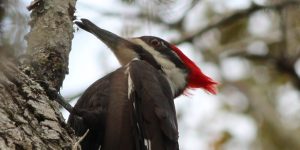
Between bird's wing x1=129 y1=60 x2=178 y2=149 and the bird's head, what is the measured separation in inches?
17.7

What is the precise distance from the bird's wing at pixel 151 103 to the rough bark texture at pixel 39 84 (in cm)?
61

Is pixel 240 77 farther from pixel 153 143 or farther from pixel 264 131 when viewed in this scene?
pixel 153 143

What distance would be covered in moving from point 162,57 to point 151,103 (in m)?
0.98

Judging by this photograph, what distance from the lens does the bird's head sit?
453 centimetres

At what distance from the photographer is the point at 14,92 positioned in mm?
2656

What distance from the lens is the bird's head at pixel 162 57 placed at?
178 inches

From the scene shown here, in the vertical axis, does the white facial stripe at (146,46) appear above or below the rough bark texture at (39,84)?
above

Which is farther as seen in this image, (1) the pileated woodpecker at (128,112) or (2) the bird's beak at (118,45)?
(2) the bird's beak at (118,45)

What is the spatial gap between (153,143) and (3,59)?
64.1 inches

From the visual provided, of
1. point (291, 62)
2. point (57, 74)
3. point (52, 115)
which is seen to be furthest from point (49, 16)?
point (291, 62)

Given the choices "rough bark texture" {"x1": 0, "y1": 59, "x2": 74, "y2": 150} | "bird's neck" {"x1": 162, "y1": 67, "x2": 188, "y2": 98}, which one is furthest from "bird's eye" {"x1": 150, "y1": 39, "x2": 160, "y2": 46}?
"rough bark texture" {"x1": 0, "y1": 59, "x2": 74, "y2": 150}

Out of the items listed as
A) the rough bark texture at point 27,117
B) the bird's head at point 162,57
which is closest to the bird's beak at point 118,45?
the bird's head at point 162,57

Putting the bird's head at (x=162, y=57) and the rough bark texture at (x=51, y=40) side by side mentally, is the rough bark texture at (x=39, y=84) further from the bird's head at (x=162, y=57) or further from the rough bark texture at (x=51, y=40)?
the bird's head at (x=162, y=57)

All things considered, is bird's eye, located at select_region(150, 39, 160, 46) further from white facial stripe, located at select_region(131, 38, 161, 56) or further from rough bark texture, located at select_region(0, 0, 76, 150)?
rough bark texture, located at select_region(0, 0, 76, 150)
